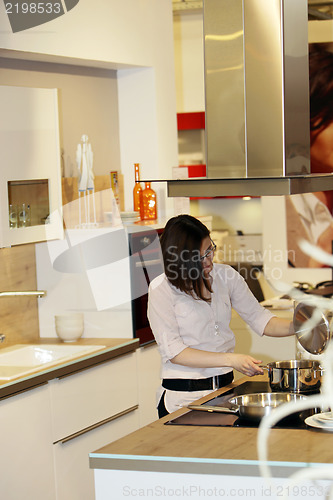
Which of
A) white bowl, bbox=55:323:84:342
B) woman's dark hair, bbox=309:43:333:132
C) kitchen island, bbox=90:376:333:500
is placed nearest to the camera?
kitchen island, bbox=90:376:333:500

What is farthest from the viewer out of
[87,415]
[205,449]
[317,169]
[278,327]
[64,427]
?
[317,169]

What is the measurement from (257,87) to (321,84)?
4.27 metres

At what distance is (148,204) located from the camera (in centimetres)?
457

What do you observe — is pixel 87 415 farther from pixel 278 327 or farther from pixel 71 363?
pixel 278 327

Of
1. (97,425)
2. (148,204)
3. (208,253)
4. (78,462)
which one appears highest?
(148,204)

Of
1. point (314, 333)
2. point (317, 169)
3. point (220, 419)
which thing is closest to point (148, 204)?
point (314, 333)

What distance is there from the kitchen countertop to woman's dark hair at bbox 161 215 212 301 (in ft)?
2.69

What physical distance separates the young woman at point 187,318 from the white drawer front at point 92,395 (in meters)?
0.72

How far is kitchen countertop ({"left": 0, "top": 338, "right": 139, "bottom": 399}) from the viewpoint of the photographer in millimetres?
3211

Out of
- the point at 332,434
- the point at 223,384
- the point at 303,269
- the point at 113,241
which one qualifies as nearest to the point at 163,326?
the point at 223,384

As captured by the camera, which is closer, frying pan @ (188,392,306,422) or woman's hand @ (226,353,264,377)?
frying pan @ (188,392,306,422)

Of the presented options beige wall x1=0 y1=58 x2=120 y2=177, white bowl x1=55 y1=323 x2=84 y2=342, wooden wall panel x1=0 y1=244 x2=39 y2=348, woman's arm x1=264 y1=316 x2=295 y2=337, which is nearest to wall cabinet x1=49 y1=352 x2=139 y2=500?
white bowl x1=55 y1=323 x2=84 y2=342

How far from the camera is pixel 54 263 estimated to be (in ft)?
13.5

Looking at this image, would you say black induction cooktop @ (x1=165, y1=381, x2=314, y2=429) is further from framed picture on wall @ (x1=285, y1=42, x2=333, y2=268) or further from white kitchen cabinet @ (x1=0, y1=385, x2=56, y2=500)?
framed picture on wall @ (x1=285, y1=42, x2=333, y2=268)
